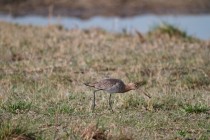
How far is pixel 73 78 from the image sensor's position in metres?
10.2

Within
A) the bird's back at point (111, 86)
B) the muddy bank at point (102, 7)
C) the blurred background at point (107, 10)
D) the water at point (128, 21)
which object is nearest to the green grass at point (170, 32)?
the water at point (128, 21)

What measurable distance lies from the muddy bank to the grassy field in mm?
8776

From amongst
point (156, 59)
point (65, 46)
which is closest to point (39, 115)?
point (156, 59)

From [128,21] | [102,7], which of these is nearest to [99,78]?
[128,21]

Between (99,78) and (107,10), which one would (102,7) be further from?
(99,78)

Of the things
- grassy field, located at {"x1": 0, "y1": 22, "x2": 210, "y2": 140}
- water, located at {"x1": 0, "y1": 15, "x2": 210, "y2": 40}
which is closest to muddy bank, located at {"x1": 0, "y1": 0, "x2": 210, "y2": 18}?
water, located at {"x1": 0, "y1": 15, "x2": 210, "y2": 40}

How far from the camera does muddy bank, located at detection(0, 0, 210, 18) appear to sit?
25.2 m

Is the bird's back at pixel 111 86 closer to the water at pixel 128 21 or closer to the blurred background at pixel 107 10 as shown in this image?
the water at pixel 128 21

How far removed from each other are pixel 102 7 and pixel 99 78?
16.6m

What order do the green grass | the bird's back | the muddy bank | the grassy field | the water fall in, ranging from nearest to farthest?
1. the grassy field
2. the bird's back
3. the green grass
4. the water
5. the muddy bank

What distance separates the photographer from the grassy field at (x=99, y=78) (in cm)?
663

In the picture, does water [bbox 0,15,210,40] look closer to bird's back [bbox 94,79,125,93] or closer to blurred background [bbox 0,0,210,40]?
blurred background [bbox 0,0,210,40]

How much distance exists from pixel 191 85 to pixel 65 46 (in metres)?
4.63

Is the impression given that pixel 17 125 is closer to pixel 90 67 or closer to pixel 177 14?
pixel 90 67
